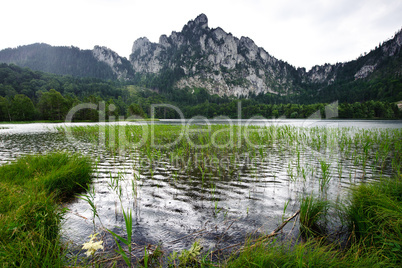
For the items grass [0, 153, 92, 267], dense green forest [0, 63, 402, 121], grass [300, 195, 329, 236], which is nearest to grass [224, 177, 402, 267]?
grass [300, 195, 329, 236]

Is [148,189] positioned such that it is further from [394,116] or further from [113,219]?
[394,116]

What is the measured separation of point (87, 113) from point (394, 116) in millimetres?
177173

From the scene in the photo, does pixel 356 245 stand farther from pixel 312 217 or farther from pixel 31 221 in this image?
pixel 31 221

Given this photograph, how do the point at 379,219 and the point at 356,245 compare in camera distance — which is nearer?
the point at 356,245

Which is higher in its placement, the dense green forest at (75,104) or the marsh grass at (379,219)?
the dense green forest at (75,104)

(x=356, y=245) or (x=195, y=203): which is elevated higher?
(x=356, y=245)

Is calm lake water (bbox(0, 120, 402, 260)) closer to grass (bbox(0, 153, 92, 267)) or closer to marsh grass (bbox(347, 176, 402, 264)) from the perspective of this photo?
grass (bbox(0, 153, 92, 267))

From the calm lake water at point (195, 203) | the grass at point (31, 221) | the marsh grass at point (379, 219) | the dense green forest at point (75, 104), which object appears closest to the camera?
the grass at point (31, 221)

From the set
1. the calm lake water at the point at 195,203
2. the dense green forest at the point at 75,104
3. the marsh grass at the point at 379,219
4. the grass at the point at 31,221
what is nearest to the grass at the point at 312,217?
the calm lake water at the point at 195,203

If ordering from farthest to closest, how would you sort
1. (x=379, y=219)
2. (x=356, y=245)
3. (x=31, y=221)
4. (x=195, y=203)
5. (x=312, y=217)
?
(x=195, y=203)
(x=312, y=217)
(x=379, y=219)
(x=31, y=221)
(x=356, y=245)

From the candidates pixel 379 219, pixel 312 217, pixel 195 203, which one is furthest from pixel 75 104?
pixel 379 219

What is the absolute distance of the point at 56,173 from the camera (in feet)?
21.2

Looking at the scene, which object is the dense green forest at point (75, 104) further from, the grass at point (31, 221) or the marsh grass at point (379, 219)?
the marsh grass at point (379, 219)

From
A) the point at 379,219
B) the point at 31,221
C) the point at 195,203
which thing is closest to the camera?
the point at 31,221
